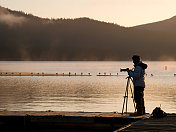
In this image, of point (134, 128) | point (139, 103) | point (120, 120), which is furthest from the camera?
point (139, 103)

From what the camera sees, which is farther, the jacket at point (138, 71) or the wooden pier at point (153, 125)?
the jacket at point (138, 71)

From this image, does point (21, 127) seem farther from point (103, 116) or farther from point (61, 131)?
point (103, 116)

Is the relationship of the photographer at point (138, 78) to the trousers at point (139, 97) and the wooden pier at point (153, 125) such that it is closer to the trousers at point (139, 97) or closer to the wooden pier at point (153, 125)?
the trousers at point (139, 97)

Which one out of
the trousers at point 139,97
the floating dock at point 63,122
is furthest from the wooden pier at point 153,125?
the trousers at point 139,97

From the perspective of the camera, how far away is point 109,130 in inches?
779

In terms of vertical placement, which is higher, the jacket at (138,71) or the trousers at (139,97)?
the jacket at (138,71)

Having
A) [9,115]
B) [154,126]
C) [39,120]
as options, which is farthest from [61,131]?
[154,126]

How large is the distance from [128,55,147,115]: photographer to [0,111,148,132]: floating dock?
3.41 ft

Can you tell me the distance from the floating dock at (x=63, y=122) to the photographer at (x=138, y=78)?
1.04m

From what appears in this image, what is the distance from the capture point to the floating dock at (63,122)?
64.8ft

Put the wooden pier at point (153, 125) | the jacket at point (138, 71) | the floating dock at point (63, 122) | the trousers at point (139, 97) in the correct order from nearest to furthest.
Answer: the wooden pier at point (153, 125) < the floating dock at point (63, 122) < the jacket at point (138, 71) < the trousers at point (139, 97)

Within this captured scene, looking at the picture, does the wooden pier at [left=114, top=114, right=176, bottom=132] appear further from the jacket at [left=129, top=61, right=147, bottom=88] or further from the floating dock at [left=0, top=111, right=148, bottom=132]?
the jacket at [left=129, top=61, right=147, bottom=88]

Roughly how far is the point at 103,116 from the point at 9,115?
14.0 feet

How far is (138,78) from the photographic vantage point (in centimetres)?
2059
